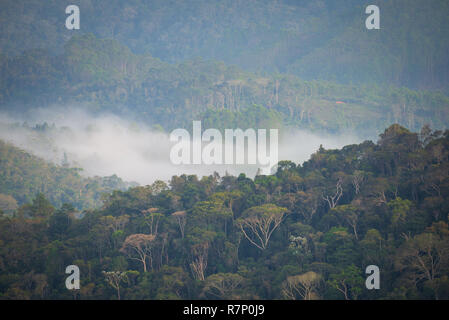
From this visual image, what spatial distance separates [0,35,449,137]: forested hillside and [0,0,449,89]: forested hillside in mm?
11507

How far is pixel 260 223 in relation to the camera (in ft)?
131

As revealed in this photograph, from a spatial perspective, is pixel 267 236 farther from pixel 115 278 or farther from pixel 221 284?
pixel 115 278

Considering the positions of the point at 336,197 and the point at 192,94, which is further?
the point at 192,94

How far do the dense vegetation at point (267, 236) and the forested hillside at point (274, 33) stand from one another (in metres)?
88.4

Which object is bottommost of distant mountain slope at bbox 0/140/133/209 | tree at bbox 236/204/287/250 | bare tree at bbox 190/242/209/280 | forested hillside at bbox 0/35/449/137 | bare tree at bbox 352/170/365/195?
bare tree at bbox 190/242/209/280

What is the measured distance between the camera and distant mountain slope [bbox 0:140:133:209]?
76250 millimetres

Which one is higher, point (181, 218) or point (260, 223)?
point (181, 218)

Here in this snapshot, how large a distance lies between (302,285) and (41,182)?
51.2 metres

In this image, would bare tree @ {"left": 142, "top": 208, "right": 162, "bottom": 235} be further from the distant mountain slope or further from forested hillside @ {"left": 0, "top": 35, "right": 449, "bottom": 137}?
forested hillside @ {"left": 0, "top": 35, "right": 449, "bottom": 137}

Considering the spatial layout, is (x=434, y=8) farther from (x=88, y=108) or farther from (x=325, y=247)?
(x=325, y=247)

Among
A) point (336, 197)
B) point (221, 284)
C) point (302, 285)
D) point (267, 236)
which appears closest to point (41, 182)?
point (267, 236)

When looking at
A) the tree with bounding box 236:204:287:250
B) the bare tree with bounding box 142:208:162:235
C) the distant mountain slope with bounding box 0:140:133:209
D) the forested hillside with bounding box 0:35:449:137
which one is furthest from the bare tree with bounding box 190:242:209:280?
the forested hillside with bounding box 0:35:449:137

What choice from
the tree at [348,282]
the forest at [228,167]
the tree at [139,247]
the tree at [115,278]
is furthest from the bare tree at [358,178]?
the tree at [115,278]
